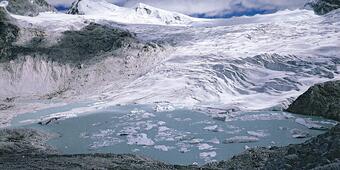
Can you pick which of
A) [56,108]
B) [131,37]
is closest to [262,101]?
[56,108]

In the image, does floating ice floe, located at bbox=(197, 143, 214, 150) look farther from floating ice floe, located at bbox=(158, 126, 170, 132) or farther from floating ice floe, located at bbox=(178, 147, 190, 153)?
floating ice floe, located at bbox=(158, 126, 170, 132)

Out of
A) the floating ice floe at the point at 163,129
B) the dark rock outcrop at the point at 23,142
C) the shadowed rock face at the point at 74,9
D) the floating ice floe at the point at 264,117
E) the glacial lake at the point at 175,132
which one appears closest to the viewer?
the dark rock outcrop at the point at 23,142

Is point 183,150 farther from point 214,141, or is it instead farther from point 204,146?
point 214,141

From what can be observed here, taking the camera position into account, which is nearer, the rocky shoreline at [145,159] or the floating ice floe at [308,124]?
the rocky shoreline at [145,159]

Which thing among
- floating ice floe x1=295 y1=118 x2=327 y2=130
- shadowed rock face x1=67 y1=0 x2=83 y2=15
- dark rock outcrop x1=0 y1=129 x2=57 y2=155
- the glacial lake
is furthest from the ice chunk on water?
shadowed rock face x1=67 y1=0 x2=83 y2=15

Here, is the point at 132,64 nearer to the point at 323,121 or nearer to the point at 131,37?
the point at 131,37

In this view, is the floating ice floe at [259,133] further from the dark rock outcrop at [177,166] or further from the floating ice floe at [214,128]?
the dark rock outcrop at [177,166]

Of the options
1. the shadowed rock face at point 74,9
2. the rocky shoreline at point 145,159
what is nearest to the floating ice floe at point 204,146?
the rocky shoreline at point 145,159
